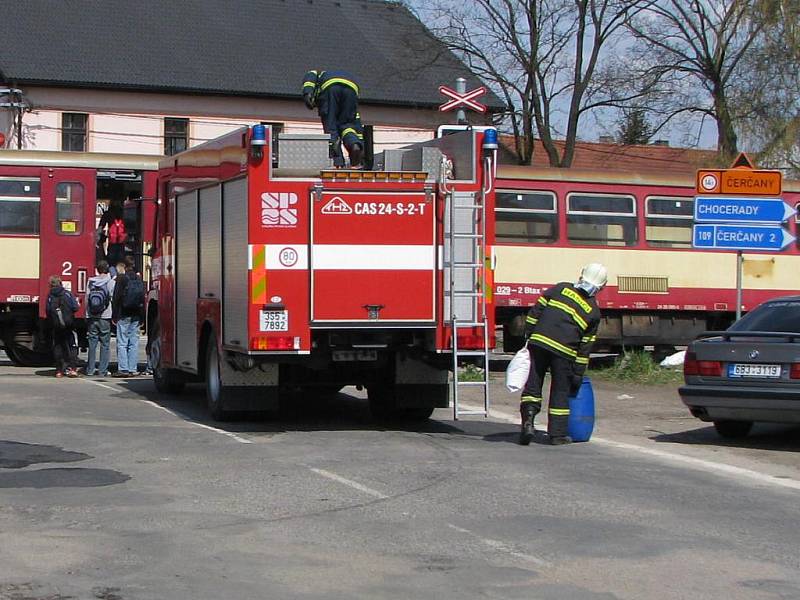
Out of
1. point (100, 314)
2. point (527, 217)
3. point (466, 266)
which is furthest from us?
point (527, 217)

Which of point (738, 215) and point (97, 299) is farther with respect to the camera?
point (97, 299)

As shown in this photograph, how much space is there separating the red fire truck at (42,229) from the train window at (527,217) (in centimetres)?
589

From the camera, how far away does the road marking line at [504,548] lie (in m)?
7.58

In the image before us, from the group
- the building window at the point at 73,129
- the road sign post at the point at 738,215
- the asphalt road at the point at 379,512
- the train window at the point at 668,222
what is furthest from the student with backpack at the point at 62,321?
the building window at the point at 73,129

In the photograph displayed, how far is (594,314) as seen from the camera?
505 inches

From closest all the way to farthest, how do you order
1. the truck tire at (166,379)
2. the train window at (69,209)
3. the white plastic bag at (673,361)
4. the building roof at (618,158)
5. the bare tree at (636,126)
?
the truck tire at (166,379) → the white plastic bag at (673,361) → the train window at (69,209) → the bare tree at (636,126) → the building roof at (618,158)

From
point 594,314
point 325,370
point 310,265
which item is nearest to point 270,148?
point 310,265

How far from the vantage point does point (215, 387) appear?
14484mm

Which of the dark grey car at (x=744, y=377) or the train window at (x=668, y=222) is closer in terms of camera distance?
the dark grey car at (x=744, y=377)

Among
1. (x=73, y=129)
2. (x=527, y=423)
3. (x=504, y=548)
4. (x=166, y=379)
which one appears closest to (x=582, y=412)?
(x=527, y=423)

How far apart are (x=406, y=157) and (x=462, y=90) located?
812 centimetres

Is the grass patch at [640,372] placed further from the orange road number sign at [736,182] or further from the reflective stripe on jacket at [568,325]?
the reflective stripe on jacket at [568,325]

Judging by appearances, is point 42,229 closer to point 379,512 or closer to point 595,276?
point 595,276

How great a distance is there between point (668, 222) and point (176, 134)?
2928 centimetres
